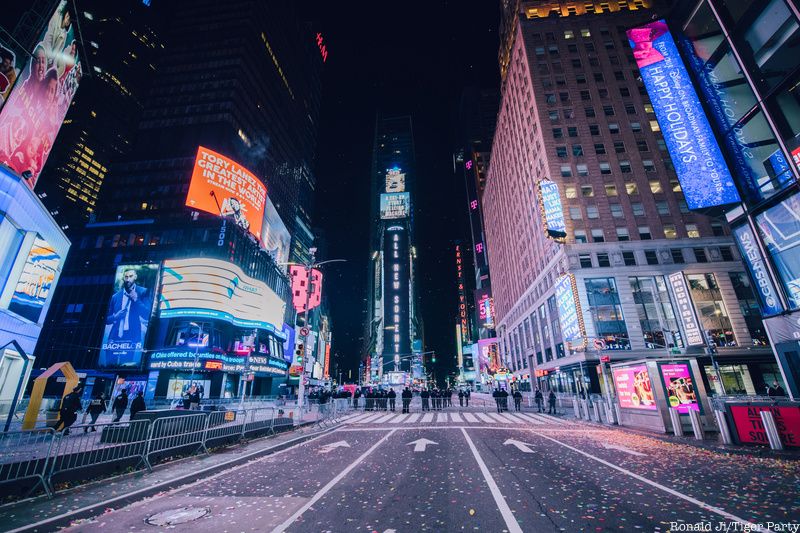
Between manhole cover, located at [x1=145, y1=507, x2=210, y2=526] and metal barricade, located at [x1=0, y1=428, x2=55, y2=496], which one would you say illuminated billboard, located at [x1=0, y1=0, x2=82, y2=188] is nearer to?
metal barricade, located at [x1=0, y1=428, x2=55, y2=496]

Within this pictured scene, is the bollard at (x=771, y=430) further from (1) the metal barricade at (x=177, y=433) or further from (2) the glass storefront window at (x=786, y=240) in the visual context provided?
(1) the metal barricade at (x=177, y=433)

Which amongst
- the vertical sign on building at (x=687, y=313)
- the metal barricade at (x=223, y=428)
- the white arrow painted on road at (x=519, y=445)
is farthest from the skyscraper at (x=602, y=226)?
the metal barricade at (x=223, y=428)

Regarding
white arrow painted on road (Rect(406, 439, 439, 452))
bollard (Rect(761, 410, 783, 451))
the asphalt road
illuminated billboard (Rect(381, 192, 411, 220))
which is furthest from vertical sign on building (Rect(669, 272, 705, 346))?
illuminated billboard (Rect(381, 192, 411, 220))

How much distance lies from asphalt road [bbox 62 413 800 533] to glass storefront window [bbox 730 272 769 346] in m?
38.5

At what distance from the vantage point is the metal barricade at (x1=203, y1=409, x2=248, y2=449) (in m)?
11.8

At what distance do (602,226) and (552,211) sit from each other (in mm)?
7945

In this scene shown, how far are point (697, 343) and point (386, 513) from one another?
104 feet

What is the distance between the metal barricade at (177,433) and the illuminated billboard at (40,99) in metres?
16.5

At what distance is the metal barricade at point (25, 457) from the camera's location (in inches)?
249

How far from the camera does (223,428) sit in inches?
486

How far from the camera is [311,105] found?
12331cm

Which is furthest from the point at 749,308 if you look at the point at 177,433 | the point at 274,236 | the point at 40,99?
the point at 274,236

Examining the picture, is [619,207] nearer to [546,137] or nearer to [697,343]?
[546,137]

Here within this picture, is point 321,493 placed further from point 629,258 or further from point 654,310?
point 629,258
